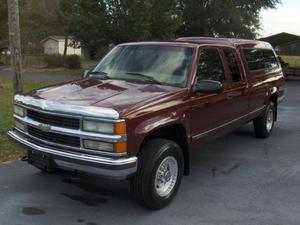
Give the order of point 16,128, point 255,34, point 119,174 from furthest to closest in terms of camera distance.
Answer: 1. point 255,34
2. point 16,128
3. point 119,174

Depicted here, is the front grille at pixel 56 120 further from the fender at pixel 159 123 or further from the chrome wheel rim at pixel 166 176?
the chrome wheel rim at pixel 166 176

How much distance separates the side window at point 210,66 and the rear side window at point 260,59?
49.6 inches

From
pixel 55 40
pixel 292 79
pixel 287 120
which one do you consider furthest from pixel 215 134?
pixel 55 40

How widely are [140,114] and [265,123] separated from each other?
4645 mm

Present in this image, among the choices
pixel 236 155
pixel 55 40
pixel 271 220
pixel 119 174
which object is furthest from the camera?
pixel 55 40

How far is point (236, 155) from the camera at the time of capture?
7.70 metres

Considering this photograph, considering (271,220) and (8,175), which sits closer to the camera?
(271,220)

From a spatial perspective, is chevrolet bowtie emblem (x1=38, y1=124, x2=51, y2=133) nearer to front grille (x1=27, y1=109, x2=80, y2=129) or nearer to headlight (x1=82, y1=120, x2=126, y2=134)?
front grille (x1=27, y1=109, x2=80, y2=129)

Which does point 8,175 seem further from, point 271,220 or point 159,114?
point 271,220

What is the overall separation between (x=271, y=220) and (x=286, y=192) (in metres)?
1.00

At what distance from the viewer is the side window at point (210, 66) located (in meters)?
6.06

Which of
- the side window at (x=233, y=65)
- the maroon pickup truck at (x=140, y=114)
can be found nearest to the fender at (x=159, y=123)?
the maroon pickup truck at (x=140, y=114)

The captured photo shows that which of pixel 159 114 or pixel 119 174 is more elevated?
pixel 159 114

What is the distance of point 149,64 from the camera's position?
6.07 meters
